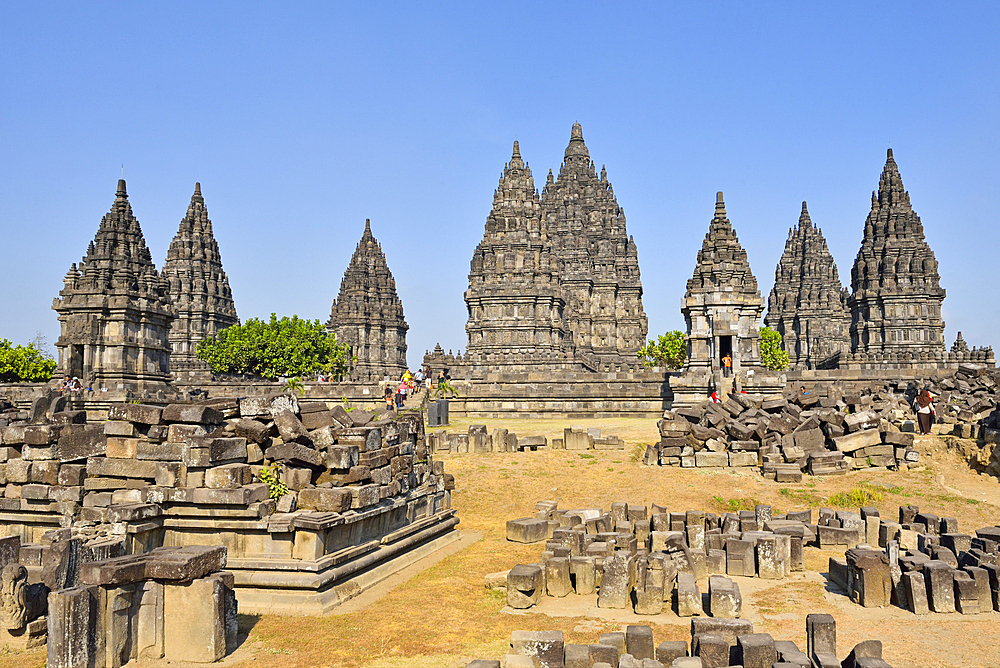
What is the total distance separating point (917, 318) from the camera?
40250 millimetres

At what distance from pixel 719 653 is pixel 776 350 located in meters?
41.4

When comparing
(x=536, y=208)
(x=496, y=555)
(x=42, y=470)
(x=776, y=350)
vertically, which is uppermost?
(x=536, y=208)

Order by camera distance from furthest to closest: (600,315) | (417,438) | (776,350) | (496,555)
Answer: (600,315)
(776,350)
(417,438)
(496,555)

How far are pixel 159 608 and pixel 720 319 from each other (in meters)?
23.0

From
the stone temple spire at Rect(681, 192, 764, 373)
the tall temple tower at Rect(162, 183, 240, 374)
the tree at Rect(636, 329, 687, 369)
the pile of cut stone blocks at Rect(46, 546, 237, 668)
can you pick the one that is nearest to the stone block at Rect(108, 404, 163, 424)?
the pile of cut stone blocks at Rect(46, 546, 237, 668)

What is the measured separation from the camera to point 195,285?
174 ft

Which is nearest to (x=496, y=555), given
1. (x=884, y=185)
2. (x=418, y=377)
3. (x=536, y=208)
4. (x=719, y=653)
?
(x=719, y=653)

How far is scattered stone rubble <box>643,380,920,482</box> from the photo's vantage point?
15.5 metres

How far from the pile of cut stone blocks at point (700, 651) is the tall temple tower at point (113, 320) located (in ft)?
83.5

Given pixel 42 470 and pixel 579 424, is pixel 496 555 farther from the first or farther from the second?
pixel 579 424

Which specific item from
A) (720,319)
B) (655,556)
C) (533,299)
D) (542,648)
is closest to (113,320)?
(533,299)

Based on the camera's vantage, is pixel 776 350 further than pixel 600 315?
No

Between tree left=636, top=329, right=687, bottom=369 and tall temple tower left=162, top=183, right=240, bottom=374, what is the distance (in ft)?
97.8

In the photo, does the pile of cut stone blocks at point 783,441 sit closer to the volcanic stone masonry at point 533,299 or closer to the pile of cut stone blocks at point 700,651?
the pile of cut stone blocks at point 700,651
